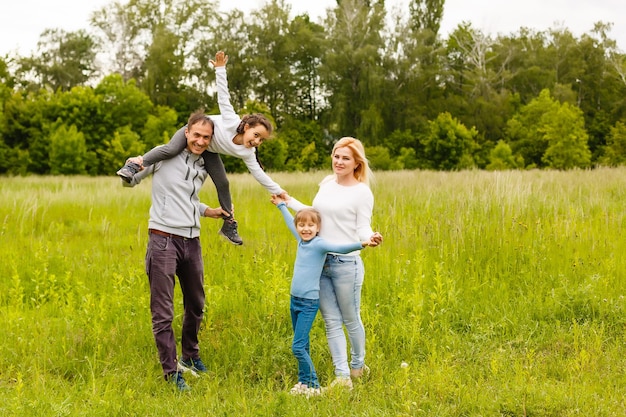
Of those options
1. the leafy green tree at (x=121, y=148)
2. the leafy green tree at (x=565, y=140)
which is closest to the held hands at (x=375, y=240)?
the leafy green tree at (x=121, y=148)

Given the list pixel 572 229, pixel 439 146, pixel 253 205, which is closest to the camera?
pixel 572 229

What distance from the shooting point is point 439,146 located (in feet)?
124

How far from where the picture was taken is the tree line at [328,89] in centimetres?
3784

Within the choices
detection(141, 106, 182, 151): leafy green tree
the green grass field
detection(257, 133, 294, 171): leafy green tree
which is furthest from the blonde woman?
detection(141, 106, 182, 151): leafy green tree

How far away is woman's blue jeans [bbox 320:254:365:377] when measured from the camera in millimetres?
4539

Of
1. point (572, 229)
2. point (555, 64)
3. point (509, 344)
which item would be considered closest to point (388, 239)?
point (572, 229)

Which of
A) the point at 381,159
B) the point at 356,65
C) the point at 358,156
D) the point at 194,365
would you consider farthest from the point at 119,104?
the point at 358,156

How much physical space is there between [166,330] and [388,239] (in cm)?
397

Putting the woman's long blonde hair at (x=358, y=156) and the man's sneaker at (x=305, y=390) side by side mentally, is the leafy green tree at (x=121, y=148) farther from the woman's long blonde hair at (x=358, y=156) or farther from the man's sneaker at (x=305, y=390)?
the man's sneaker at (x=305, y=390)

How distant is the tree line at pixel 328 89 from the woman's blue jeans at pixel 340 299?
1210 inches

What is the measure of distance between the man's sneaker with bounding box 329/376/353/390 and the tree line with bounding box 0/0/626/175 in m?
30.9

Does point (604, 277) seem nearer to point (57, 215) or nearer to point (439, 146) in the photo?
point (57, 215)

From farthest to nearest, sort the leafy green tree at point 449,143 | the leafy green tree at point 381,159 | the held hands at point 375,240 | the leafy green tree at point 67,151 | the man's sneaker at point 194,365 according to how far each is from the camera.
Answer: the leafy green tree at point 381,159 → the leafy green tree at point 449,143 → the leafy green tree at point 67,151 → the man's sneaker at point 194,365 → the held hands at point 375,240

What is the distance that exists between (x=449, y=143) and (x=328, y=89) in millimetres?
13275
